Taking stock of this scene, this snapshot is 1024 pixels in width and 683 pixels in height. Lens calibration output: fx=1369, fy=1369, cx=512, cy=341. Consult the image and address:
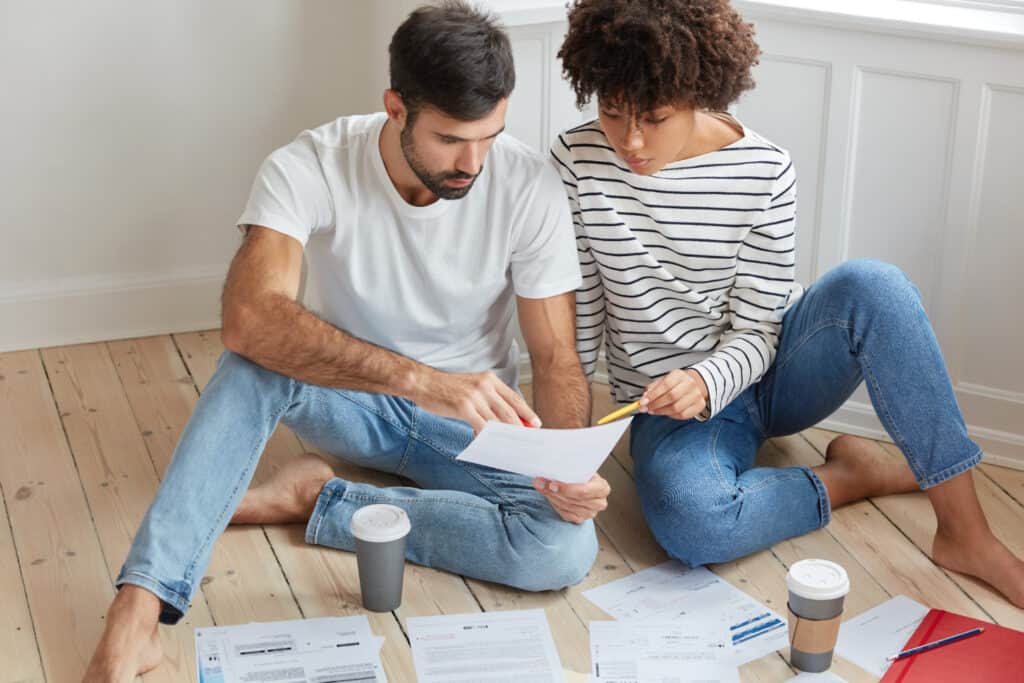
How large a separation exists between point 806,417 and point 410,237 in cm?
78

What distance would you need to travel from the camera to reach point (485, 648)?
2092 millimetres

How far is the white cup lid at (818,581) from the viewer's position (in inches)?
77.7

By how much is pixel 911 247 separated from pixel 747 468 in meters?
0.61

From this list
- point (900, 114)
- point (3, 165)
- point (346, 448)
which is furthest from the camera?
point (3, 165)

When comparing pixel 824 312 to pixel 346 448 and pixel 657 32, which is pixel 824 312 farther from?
pixel 346 448

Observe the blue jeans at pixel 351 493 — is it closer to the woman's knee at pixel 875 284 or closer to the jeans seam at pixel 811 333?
the jeans seam at pixel 811 333

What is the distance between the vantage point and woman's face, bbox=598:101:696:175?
2102 millimetres

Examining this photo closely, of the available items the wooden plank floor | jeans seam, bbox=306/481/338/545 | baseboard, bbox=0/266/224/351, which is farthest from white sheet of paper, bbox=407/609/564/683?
baseboard, bbox=0/266/224/351

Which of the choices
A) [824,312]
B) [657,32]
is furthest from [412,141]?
[824,312]

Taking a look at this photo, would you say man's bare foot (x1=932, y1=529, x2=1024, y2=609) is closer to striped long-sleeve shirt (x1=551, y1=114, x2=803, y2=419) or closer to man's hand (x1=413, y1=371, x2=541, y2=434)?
striped long-sleeve shirt (x1=551, y1=114, x2=803, y2=419)

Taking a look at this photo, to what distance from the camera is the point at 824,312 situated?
228 cm

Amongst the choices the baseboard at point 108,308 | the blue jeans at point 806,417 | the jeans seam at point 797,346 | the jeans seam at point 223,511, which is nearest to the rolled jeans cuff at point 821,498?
the blue jeans at point 806,417

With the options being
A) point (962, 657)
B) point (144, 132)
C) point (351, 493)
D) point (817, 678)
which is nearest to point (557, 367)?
point (351, 493)

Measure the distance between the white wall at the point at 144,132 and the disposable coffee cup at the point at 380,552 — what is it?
3.98ft
